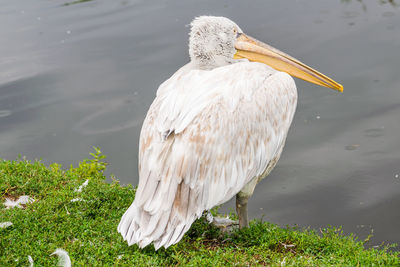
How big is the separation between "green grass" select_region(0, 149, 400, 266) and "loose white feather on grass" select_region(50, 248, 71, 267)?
0.06 m

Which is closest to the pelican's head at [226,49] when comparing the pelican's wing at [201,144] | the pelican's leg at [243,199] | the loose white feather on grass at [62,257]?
the pelican's wing at [201,144]

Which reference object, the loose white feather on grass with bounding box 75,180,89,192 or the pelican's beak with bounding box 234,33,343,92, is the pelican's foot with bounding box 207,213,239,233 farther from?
the pelican's beak with bounding box 234,33,343,92

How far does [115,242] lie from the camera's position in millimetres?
3877

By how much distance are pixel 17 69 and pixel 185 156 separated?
7.71 m

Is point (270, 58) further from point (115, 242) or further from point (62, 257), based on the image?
point (62, 257)

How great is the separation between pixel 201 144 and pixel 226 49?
49.9 inches

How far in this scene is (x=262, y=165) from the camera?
420cm

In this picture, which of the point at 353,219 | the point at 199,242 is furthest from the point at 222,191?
the point at 353,219

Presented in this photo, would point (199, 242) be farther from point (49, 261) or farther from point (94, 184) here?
point (94, 184)

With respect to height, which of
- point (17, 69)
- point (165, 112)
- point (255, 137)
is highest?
point (165, 112)

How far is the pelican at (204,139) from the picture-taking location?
144 inches

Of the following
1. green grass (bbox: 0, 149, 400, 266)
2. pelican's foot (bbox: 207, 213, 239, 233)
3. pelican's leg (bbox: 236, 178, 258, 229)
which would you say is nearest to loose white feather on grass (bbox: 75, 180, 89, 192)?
green grass (bbox: 0, 149, 400, 266)

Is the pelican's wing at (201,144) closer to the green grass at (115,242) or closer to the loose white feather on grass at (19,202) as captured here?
the green grass at (115,242)

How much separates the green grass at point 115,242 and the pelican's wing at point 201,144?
0.25m
